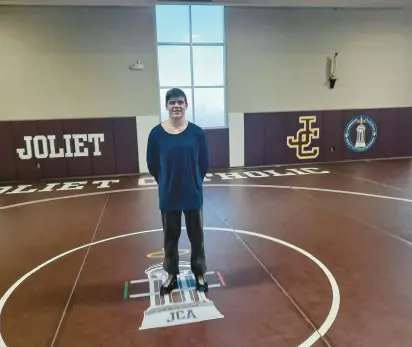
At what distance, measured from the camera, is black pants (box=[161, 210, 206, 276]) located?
3193 millimetres

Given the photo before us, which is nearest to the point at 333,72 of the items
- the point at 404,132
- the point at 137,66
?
the point at 404,132

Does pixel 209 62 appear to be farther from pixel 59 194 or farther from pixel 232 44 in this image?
pixel 59 194

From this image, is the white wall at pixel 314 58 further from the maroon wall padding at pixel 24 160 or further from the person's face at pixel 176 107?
the person's face at pixel 176 107

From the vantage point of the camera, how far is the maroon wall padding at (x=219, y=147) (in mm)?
10469

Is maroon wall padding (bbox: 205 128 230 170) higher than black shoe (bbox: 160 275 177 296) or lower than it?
higher

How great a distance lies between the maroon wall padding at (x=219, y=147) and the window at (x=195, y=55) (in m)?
0.31

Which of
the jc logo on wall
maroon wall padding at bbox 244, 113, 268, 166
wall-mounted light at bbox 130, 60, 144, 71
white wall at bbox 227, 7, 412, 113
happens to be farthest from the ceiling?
the jc logo on wall

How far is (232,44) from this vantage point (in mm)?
10180

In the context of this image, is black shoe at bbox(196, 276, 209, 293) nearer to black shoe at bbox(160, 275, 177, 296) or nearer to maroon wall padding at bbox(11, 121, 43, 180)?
black shoe at bbox(160, 275, 177, 296)

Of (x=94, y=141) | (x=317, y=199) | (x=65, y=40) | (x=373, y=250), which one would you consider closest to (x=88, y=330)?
(x=373, y=250)

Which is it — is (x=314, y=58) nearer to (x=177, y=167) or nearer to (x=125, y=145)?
(x=125, y=145)

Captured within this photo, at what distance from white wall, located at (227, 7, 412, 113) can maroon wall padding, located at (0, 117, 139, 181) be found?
10.4 feet

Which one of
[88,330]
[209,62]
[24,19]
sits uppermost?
[24,19]

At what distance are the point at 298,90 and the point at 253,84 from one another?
139cm
